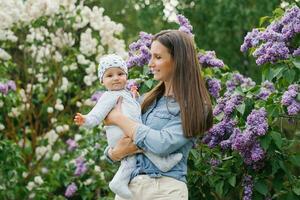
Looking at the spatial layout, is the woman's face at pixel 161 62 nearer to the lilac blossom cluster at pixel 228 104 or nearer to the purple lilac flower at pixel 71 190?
the lilac blossom cluster at pixel 228 104

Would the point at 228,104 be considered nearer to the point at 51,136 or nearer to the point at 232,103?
the point at 232,103

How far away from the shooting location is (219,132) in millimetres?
4625

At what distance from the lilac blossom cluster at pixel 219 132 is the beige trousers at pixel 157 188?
1.12m

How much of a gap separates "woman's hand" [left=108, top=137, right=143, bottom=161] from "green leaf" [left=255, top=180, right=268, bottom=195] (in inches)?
50.3

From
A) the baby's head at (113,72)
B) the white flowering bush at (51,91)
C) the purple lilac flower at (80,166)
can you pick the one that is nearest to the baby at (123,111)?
the baby's head at (113,72)

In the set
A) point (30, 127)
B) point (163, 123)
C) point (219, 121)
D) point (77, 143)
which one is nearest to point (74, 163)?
point (77, 143)

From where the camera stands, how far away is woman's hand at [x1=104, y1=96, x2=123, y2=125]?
3578 millimetres

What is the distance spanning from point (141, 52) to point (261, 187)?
1.12 metres

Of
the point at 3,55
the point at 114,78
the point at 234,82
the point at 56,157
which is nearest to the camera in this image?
the point at 114,78

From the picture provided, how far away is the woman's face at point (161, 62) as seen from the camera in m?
3.57

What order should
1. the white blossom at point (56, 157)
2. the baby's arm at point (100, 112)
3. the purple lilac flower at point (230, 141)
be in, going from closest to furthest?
the baby's arm at point (100, 112) < the purple lilac flower at point (230, 141) < the white blossom at point (56, 157)

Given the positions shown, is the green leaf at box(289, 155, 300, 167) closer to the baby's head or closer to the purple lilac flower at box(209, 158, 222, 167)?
the purple lilac flower at box(209, 158, 222, 167)

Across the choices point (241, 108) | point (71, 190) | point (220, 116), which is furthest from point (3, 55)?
point (241, 108)

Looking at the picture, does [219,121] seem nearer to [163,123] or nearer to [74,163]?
[163,123]
